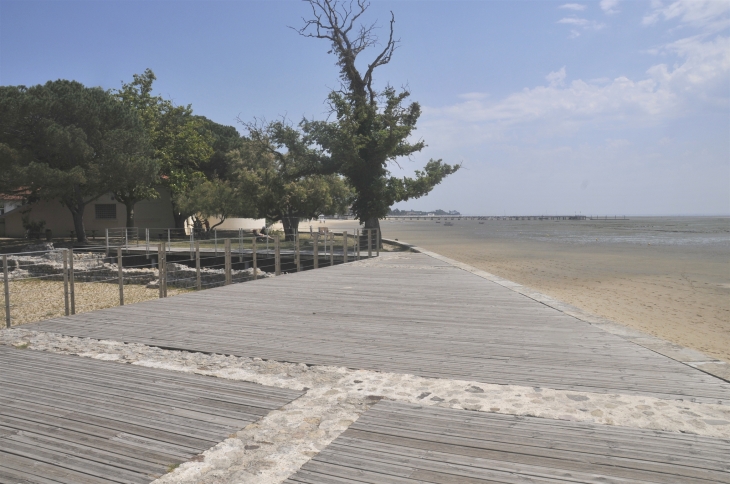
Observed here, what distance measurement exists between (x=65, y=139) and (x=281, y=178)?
9.49 meters

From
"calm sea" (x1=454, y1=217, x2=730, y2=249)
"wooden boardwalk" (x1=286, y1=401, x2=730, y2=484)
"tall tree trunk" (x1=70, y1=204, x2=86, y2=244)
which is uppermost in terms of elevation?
"tall tree trunk" (x1=70, y1=204, x2=86, y2=244)

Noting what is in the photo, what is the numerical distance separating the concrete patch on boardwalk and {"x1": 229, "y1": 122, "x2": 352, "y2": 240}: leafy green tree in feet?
59.7

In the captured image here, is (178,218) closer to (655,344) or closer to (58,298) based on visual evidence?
(58,298)

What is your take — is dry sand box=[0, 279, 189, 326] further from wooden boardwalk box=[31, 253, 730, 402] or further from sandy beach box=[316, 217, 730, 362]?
sandy beach box=[316, 217, 730, 362]

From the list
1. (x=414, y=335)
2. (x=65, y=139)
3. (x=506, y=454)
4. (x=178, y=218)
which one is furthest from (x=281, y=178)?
(x=506, y=454)

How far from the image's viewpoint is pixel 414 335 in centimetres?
485

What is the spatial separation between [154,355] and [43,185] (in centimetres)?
2226

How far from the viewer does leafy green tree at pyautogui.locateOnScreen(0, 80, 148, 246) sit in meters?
22.0

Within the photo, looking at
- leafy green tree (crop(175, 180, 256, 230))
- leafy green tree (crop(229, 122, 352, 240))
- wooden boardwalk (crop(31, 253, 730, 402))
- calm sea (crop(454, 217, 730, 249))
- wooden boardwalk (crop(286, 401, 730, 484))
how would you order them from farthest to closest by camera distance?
calm sea (crop(454, 217, 730, 249)), leafy green tree (crop(175, 180, 256, 230)), leafy green tree (crop(229, 122, 352, 240)), wooden boardwalk (crop(31, 253, 730, 402)), wooden boardwalk (crop(286, 401, 730, 484))

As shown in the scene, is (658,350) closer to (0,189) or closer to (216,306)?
(216,306)

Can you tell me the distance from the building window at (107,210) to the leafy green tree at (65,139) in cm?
572

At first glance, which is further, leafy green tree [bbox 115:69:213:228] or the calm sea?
the calm sea

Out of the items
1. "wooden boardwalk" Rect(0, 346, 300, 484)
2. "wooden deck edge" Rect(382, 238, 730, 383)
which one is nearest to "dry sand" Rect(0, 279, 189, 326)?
"wooden boardwalk" Rect(0, 346, 300, 484)

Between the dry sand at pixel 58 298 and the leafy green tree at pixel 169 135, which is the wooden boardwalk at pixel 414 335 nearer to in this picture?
the dry sand at pixel 58 298
